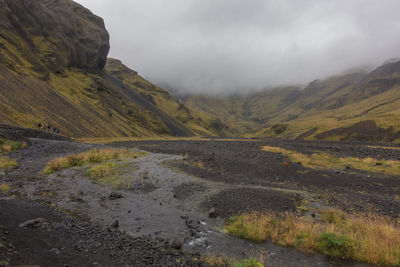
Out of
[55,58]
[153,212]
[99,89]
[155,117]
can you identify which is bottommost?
[153,212]

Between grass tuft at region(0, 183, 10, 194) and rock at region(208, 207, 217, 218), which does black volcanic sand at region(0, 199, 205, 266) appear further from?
rock at region(208, 207, 217, 218)

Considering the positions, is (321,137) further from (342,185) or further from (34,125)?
(34,125)

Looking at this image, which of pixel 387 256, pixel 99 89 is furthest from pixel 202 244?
pixel 99 89

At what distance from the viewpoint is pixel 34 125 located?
43.7 m

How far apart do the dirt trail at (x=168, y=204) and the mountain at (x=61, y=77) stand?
104ft

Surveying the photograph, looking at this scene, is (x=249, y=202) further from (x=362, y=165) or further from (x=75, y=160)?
(x=362, y=165)

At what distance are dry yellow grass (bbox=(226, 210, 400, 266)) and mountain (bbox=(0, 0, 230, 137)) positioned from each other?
45.6 meters

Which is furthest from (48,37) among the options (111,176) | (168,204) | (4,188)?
(168,204)

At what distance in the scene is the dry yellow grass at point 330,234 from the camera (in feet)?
30.4

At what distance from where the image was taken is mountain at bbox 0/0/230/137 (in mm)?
50719

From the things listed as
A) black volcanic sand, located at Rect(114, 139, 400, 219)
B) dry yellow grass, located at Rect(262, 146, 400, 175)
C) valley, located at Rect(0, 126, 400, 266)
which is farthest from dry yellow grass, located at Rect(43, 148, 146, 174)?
dry yellow grass, located at Rect(262, 146, 400, 175)

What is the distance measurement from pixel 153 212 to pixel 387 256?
1173 cm

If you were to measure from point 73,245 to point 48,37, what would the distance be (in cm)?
11756

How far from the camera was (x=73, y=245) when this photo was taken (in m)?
8.02
